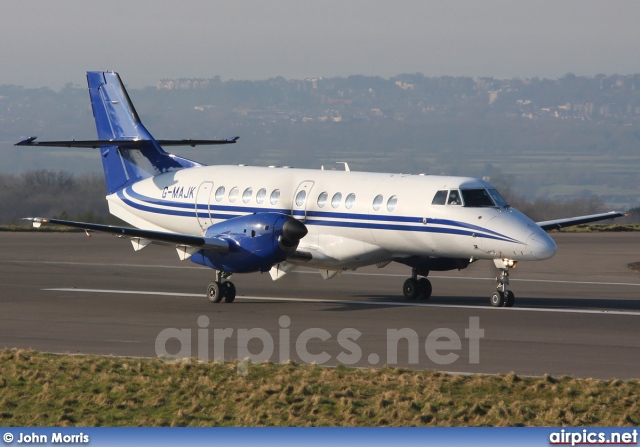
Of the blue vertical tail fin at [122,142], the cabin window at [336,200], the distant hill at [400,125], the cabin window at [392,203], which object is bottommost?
the cabin window at [392,203]

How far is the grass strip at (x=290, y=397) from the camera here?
10.6 metres

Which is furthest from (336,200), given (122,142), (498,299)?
(122,142)

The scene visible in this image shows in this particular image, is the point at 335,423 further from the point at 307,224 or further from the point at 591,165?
the point at 591,165

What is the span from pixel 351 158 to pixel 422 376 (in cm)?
5936

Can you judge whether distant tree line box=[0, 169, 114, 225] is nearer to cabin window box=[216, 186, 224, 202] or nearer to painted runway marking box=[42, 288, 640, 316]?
painted runway marking box=[42, 288, 640, 316]

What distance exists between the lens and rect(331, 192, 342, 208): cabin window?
2114 centimetres

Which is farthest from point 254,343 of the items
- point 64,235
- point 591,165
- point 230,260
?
point 591,165

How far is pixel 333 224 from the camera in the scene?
21000 mm

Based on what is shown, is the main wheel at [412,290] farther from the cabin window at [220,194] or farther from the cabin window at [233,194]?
the cabin window at [220,194]

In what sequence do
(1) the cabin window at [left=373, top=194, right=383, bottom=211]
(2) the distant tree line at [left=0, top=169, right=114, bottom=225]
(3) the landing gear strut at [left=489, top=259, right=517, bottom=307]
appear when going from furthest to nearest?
(2) the distant tree line at [left=0, top=169, right=114, bottom=225]
(1) the cabin window at [left=373, top=194, right=383, bottom=211]
(3) the landing gear strut at [left=489, top=259, right=517, bottom=307]

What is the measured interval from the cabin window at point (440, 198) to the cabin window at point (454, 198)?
10cm

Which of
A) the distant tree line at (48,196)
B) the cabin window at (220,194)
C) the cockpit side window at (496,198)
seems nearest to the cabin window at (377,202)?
the cockpit side window at (496,198)

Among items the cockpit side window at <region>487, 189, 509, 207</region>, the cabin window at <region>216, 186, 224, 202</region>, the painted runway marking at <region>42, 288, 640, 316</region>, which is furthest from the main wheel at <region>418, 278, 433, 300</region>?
the cabin window at <region>216, 186, 224, 202</region>

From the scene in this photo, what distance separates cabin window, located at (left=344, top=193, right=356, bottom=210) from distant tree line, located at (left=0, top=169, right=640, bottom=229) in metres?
20.7
